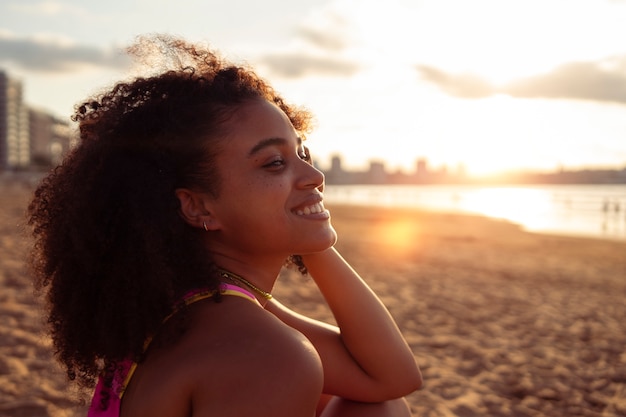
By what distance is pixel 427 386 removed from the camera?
4.47m

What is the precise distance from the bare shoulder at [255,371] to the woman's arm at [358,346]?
0.80 meters

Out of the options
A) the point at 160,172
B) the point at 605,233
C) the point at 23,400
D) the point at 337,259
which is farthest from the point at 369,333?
the point at 605,233

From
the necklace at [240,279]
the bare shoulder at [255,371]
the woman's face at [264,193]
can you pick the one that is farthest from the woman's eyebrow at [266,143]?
the bare shoulder at [255,371]

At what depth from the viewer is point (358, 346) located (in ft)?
6.53

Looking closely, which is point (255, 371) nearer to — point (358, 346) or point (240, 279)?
point (240, 279)

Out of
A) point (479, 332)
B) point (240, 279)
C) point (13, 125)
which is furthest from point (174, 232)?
point (13, 125)

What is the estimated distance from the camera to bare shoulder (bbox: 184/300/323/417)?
1148 millimetres

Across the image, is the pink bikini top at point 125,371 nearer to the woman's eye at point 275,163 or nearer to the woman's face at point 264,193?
the woman's face at point 264,193

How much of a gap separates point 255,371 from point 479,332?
5500mm

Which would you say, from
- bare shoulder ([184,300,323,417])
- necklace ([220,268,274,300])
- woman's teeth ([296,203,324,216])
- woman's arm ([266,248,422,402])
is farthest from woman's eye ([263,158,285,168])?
woman's arm ([266,248,422,402])

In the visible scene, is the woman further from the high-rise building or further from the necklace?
the high-rise building

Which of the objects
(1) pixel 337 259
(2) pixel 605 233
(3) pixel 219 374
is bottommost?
(2) pixel 605 233

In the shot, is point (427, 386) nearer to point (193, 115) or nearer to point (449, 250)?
point (193, 115)

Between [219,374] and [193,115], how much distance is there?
72cm
